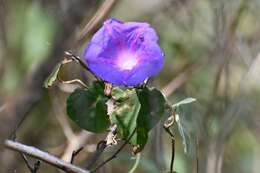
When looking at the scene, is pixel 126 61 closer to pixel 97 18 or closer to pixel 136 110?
pixel 136 110

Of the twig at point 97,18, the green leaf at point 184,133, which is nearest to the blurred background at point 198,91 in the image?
the twig at point 97,18

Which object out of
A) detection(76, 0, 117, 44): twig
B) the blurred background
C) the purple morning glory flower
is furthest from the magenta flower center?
the blurred background

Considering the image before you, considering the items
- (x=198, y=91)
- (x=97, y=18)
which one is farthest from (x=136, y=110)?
(x=198, y=91)

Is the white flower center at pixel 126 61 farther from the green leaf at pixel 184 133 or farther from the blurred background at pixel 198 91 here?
the blurred background at pixel 198 91

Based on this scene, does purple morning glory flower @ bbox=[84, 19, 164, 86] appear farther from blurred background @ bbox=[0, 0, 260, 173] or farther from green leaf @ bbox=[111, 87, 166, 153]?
blurred background @ bbox=[0, 0, 260, 173]

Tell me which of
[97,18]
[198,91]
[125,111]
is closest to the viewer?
[125,111]
